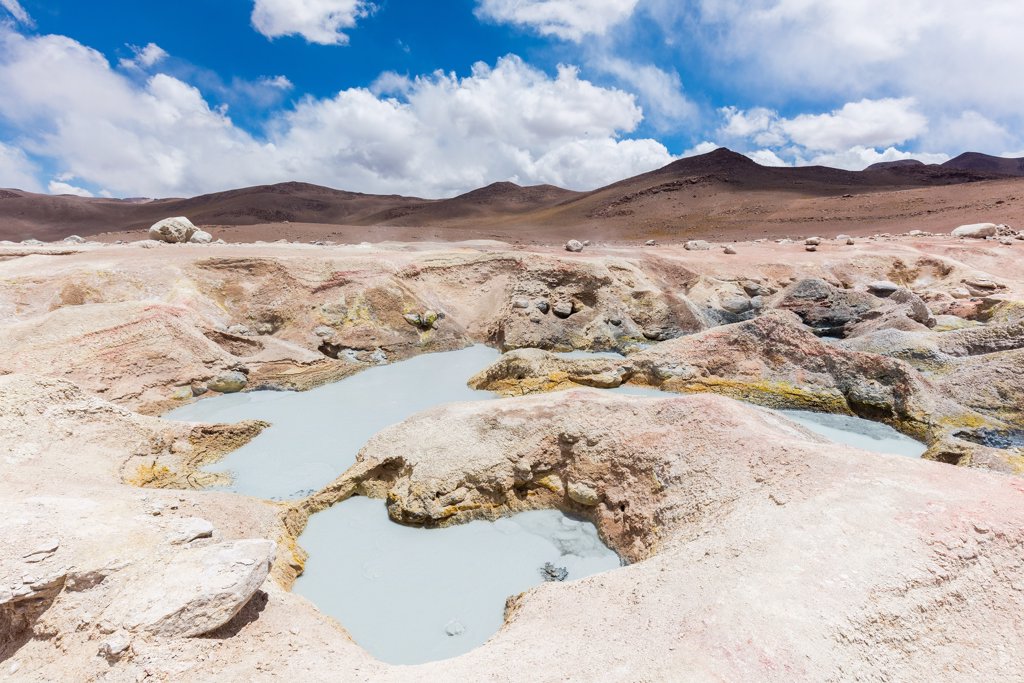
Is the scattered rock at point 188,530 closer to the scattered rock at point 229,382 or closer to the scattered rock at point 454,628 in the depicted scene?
the scattered rock at point 454,628

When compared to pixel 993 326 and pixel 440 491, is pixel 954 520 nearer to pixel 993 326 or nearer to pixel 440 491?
pixel 440 491

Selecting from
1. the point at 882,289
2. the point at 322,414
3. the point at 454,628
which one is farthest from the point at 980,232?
the point at 454,628

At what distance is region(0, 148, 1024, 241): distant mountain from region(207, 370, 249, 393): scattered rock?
2294cm

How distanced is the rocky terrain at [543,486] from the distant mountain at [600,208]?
21.3 metres

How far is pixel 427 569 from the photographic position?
4.23 meters

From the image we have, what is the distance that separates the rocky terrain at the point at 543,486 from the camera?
8.62 ft

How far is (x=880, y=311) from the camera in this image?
1120 centimetres

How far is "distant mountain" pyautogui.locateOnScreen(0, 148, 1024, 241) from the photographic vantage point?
33531mm

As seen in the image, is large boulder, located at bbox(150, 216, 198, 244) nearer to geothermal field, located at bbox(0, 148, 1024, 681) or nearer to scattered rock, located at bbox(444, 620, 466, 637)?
geothermal field, located at bbox(0, 148, 1024, 681)

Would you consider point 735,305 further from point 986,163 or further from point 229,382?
point 986,163

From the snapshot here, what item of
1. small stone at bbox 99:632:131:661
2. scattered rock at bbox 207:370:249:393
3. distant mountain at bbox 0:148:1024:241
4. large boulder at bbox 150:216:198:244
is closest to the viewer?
small stone at bbox 99:632:131:661

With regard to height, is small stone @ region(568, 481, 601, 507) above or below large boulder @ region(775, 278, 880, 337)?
below

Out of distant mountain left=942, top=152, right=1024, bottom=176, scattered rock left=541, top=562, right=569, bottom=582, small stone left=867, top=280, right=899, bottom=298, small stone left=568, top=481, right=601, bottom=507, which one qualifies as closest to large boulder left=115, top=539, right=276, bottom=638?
scattered rock left=541, top=562, right=569, bottom=582

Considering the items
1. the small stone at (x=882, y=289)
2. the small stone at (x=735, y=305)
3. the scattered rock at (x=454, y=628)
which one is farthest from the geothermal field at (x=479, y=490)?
the small stone at (x=735, y=305)
